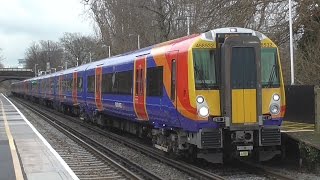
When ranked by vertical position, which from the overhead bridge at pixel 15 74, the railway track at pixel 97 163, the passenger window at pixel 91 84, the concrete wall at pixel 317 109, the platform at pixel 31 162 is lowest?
the railway track at pixel 97 163

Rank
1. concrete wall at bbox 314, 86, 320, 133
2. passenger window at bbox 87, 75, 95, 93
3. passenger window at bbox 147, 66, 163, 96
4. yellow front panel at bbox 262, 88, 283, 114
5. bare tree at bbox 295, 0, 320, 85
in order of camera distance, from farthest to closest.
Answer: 1. passenger window at bbox 87, 75, 95, 93
2. bare tree at bbox 295, 0, 320, 85
3. passenger window at bbox 147, 66, 163, 96
4. concrete wall at bbox 314, 86, 320, 133
5. yellow front panel at bbox 262, 88, 283, 114

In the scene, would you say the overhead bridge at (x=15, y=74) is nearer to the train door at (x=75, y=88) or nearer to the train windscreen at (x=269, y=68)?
the train door at (x=75, y=88)

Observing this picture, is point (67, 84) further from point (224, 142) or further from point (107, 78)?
point (224, 142)

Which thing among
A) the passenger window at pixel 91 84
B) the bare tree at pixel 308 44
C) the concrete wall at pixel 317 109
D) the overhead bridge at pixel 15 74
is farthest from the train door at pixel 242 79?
the overhead bridge at pixel 15 74

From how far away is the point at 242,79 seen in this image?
35.6 ft

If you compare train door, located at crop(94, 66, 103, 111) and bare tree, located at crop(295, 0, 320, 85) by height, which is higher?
bare tree, located at crop(295, 0, 320, 85)

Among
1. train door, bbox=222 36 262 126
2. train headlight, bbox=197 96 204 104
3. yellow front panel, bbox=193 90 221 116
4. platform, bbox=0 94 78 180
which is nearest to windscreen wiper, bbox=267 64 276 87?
train door, bbox=222 36 262 126

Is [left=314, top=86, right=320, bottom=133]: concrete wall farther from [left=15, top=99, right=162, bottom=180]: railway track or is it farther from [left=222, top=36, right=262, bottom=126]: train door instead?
[left=15, top=99, right=162, bottom=180]: railway track

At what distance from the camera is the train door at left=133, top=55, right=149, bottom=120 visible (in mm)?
14188

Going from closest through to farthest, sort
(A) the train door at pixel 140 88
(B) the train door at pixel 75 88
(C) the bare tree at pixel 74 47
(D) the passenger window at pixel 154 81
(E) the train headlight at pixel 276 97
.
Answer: (E) the train headlight at pixel 276 97 < (D) the passenger window at pixel 154 81 < (A) the train door at pixel 140 88 < (B) the train door at pixel 75 88 < (C) the bare tree at pixel 74 47

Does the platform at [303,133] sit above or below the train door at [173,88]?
below

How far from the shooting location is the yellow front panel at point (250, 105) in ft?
35.3

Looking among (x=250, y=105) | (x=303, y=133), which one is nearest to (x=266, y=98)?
(x=250, y=105)

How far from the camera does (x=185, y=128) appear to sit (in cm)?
1109
